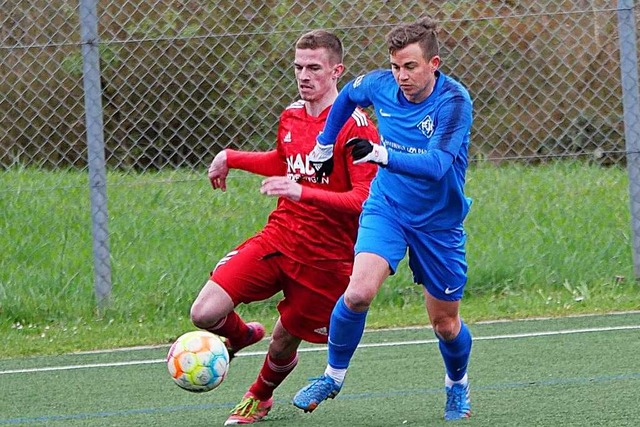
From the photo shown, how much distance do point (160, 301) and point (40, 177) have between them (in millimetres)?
1148

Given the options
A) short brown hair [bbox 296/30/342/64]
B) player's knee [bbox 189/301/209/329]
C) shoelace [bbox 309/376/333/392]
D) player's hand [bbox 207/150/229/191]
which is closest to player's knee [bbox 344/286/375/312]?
shoelace [bbox 309/376/333/392]

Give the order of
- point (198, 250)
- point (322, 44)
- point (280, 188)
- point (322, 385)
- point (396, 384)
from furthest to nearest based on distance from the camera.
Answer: point (198, 250) → point (396, 384) → point (322, 44) → point (322, 385) → point (280, 188)

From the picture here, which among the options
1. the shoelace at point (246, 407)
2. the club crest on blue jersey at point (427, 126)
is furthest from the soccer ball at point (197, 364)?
the club crest on blue jersey at point (427, 126)

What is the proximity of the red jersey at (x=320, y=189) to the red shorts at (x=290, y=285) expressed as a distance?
5 cm

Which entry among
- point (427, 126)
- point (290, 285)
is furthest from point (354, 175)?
point (290, 285)

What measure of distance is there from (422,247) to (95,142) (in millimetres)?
3173

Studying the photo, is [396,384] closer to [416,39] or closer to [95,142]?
[416,39]

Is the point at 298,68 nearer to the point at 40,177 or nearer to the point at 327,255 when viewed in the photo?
the point at 327,255

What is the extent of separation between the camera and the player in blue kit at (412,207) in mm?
4664

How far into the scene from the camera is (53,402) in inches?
221

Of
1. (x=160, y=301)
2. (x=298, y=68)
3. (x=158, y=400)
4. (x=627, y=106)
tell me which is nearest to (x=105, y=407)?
(x=158, y=400)

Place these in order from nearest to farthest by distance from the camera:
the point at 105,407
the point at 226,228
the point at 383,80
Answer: the point at 383,80, the point at 105,407, the point at 226,228

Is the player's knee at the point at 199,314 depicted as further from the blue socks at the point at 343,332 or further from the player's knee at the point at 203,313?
the blue socks at the point at 343,332

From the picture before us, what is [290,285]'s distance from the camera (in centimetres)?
514
